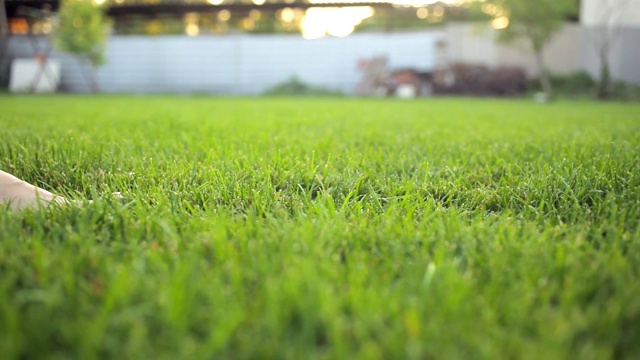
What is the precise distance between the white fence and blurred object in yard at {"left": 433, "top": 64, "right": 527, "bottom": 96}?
0.70m

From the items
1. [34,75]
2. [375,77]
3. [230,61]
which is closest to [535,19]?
[375,77]

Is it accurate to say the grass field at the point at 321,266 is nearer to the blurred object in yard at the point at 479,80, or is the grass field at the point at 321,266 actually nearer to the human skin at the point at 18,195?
the human skin at the point at 18,195

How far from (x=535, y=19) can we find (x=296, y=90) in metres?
6.55

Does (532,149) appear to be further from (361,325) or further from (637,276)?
(361,325)

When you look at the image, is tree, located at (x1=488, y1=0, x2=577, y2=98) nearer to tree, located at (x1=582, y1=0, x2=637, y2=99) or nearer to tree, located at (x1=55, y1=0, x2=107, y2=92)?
tree, located at (x1=582, y1=0, x2=637, y2=99)

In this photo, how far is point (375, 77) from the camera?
14.0m

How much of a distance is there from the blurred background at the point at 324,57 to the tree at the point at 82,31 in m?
0.03

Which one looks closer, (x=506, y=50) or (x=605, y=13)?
(x=605, y=13)

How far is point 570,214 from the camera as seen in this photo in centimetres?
130

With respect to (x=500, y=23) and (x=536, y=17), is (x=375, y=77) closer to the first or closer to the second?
(x=500, y=23)

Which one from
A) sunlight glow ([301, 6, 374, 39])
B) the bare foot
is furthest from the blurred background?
the bare foot

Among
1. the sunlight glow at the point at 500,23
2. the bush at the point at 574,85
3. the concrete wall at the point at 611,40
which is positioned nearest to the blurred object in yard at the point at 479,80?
the bush at the point at 574,85

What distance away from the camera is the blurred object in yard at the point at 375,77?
13977 mm

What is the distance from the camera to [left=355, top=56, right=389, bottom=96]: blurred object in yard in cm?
1398
